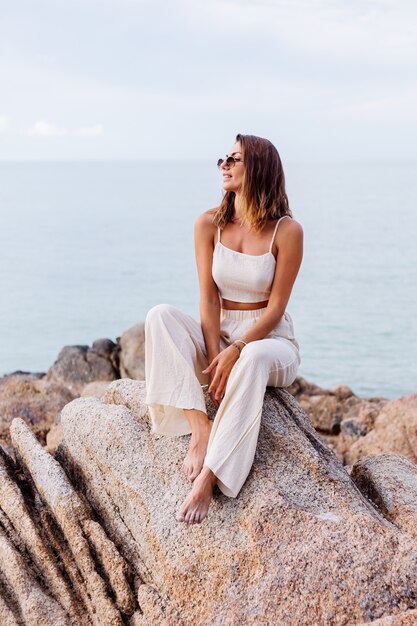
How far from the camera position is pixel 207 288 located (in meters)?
5.89

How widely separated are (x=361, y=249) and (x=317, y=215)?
15.9 meters

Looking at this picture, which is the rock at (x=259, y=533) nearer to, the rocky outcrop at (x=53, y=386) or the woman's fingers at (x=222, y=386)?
the woman's fingers at (x=222, y=386)

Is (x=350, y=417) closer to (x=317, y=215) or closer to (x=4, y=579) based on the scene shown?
(x=4, y=579)

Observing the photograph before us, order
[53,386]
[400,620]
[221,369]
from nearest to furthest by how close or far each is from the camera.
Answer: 1. [400,620]
2. [221,369]
3. [53,386]

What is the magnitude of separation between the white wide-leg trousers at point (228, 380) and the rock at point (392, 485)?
920mm

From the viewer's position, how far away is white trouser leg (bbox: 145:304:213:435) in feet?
17.7

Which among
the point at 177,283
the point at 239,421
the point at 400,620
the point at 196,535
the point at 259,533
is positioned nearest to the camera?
the point at 400,620

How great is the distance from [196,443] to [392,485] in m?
1.36

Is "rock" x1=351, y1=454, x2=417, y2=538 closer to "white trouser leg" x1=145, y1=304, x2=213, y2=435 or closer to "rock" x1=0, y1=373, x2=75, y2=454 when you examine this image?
"white trouser leg" x1=145, y1=304, x2=213, y2=435

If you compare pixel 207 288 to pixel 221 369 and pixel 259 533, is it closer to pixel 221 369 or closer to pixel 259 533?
pixel 221 369

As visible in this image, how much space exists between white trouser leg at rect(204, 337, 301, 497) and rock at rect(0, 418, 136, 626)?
84 cm

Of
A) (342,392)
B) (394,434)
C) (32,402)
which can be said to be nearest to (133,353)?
(32,402)

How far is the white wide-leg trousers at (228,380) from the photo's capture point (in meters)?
5.08

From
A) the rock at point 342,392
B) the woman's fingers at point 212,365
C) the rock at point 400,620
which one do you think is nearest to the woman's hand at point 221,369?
the woman's fingers at point 212,365
